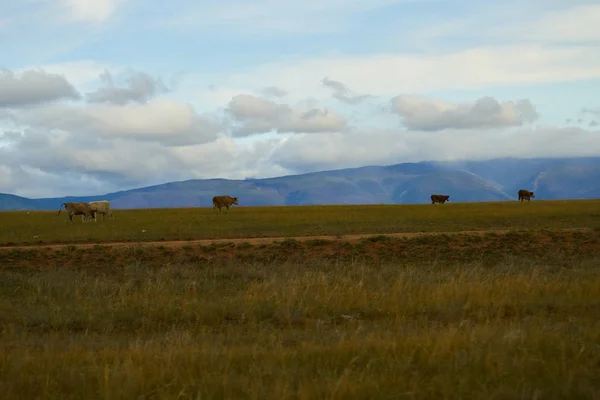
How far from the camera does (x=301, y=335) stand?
375 inches

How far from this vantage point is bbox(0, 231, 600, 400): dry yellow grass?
655 centimetres

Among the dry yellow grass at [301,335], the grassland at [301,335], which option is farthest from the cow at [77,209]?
the dry yellow grass at [301,335]

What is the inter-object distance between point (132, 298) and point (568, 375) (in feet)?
29.5

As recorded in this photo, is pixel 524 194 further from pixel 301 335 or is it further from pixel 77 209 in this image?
pixel 301 335

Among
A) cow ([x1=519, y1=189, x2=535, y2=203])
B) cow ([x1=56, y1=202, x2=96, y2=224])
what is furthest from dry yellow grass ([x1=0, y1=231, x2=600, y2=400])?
cow ([x1=519, y1=189, x2=535, y2=203])

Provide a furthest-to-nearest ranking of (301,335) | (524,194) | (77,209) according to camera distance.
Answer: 1. (524,194)
2. (77,209)
3. (301,335)

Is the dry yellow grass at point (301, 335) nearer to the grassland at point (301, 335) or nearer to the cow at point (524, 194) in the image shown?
the grassland at point (301, 335)

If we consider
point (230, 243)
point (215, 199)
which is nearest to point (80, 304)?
point (230, 243)

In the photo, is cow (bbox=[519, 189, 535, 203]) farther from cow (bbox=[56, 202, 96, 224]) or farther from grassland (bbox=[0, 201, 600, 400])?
grassland (bbox=[0, 201, 600, 400])

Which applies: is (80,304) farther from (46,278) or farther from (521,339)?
(521,339)

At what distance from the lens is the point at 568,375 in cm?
668

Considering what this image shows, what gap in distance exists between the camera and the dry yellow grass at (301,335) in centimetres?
655

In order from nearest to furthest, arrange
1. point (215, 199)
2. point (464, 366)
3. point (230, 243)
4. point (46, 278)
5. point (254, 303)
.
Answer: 1. point (464, 366)
2. point (254, 303)
3. point (46, 278)
4. point (230, 243)
5. point (215, 199)

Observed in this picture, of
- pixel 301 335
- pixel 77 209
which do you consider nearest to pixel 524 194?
pixel 77 209
